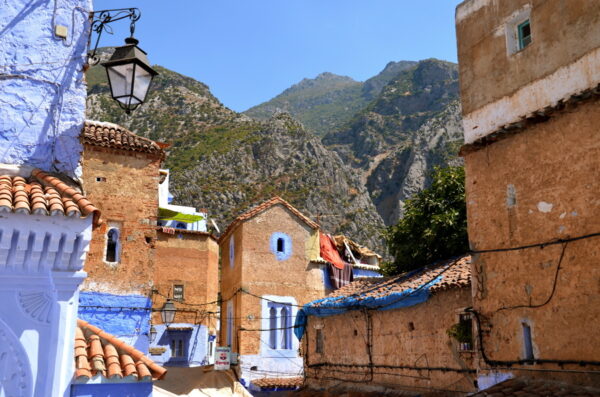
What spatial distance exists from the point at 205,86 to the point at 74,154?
87653 mm

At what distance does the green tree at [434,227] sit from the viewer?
2328 cm

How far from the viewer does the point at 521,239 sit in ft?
39.3

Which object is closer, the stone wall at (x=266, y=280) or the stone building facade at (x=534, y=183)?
the stone building facade at (x=534, y=183)

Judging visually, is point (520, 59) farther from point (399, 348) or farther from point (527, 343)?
point (399, 348)

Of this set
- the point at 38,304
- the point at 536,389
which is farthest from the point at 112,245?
the point at 536,389

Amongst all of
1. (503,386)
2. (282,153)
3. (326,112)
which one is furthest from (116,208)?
(326,112)

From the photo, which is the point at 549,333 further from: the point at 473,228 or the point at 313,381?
the point at 313,381

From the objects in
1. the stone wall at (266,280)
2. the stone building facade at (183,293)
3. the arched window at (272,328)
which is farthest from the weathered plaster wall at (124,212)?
the stone building facade at (183,293)

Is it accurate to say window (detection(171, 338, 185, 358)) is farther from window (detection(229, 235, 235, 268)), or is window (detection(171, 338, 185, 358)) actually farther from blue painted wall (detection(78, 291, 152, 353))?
blue painted wall (detection(78, 291, 152, 353))

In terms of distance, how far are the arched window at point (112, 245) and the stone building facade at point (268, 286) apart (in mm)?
7794

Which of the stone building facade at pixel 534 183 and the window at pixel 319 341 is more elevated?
the stone building facade at pixel 534 183

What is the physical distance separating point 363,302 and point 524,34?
9.57 metres

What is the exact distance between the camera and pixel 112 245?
893 inches

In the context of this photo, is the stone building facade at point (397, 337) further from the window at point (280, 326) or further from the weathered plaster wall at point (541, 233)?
the window at point (280, 326)
